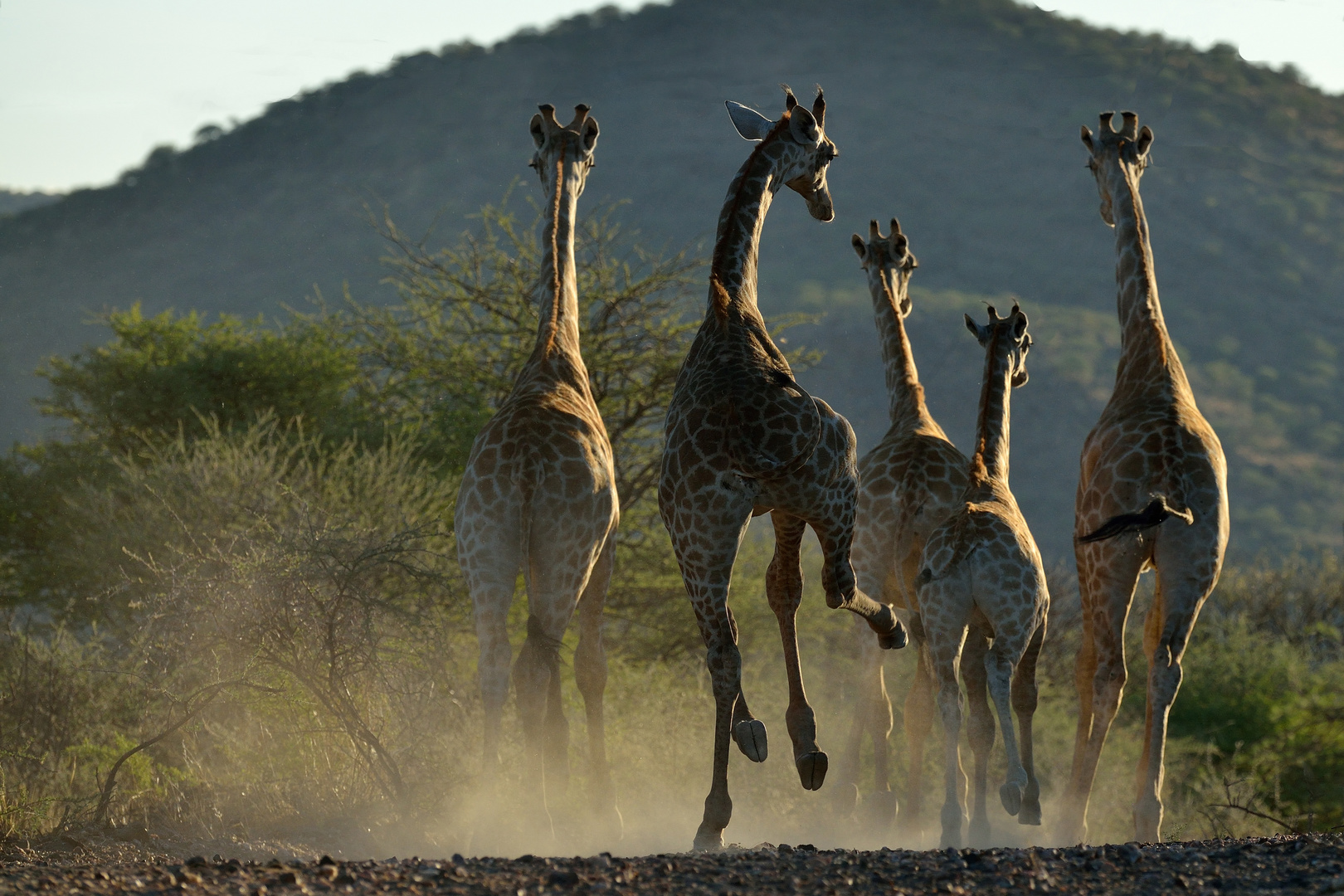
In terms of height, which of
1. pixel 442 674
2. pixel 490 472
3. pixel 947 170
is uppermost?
pixel 947 170

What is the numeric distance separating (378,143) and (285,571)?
7261cm

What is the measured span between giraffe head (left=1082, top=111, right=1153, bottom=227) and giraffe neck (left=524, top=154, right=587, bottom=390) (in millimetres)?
3919

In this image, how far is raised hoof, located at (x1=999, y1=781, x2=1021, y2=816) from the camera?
6480 millimetres

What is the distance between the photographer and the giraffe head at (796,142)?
22.2ft

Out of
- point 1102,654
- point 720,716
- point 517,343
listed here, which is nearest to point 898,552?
point 1102,654

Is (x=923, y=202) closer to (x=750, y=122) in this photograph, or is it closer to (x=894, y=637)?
(x=750, y=122)

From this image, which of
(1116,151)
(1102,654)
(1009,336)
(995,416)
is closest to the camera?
(1102,654)

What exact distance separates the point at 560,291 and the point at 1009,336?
2.94 m

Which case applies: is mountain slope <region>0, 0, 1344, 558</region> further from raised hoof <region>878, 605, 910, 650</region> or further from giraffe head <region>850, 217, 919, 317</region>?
raised hoof <region>878, 605, 910, 650</region>

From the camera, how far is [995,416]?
7.82 meters

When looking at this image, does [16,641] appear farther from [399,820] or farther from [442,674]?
[399,820]

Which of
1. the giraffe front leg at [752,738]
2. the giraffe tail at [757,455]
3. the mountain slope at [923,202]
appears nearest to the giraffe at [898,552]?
the giraffe tail at [757,455]

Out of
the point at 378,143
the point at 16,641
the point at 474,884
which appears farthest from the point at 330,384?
the point at 378,143

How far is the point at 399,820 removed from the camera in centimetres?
758
